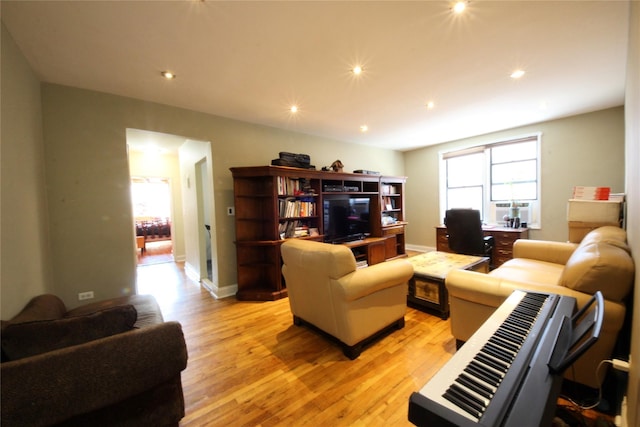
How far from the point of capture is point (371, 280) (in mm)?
1914

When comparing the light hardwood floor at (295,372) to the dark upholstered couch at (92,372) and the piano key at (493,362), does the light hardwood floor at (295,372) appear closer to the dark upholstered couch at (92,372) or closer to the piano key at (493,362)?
the dark upholstered couch at (92,372)

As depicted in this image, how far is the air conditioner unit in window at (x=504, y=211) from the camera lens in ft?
14.1

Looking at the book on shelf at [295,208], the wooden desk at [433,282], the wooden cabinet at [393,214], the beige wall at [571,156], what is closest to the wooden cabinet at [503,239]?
the beige wall at [571,156]

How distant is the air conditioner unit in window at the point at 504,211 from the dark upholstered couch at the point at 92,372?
5.45 meters

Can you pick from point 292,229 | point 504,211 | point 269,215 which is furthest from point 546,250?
point 269,215

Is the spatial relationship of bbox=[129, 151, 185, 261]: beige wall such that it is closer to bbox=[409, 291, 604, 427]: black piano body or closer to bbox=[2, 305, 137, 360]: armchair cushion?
bbox=[2, 305, 137, 360]: armchair cushion

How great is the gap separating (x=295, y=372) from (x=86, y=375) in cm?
125

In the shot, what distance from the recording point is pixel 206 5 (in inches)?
60.3

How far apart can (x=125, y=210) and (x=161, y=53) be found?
1791 millimetres

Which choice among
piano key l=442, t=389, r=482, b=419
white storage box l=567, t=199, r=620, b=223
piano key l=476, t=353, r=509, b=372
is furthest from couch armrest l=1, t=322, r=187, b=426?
white storage box l=567, t=199, r=620, b=223

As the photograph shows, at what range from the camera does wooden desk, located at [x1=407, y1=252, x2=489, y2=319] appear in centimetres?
254

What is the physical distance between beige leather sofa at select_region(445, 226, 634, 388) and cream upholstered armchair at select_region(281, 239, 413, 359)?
493 millimetres

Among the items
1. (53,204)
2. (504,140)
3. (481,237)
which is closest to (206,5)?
(53,204)

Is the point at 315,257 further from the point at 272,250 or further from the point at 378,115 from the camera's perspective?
the point at 378,115
